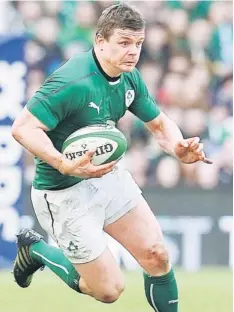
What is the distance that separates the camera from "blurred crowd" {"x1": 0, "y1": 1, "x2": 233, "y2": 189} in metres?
12.8

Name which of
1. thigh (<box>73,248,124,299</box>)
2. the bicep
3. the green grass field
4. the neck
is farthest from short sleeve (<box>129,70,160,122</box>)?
the green grass field

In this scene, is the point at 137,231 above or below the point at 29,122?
below

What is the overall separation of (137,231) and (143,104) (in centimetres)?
87

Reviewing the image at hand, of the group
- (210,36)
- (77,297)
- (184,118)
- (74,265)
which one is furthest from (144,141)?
(74,265)

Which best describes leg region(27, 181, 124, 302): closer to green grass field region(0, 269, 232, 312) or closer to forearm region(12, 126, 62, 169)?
forearm region(12, 126, 62, 169)

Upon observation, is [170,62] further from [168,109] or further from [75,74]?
[75,74]

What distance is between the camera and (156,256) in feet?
23.5

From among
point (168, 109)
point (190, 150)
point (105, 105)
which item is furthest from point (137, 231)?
point (168, 109)

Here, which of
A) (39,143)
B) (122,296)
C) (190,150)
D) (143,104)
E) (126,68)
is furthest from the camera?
(122,296)

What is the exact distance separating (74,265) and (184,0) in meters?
7.20

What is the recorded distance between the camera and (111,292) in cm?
718

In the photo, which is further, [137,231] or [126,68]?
[137,231]

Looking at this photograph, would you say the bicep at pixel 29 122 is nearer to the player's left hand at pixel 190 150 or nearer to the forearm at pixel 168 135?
the player's left hand at pixel 190 150

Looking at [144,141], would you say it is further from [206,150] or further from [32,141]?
[32,141]
